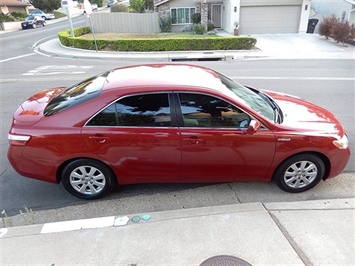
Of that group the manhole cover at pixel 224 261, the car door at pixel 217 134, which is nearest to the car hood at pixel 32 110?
the car door at pixel 217 134

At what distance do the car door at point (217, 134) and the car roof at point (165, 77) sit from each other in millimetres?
228

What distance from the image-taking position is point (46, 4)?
141ft

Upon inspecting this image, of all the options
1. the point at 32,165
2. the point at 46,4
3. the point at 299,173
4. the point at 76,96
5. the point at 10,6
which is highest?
the point at 46,4

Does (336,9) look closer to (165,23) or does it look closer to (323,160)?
(165,23)

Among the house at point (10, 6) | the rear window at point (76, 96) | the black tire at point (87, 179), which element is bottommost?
the black tire at point (87, 179)

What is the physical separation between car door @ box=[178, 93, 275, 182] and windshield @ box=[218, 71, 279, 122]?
236 mm

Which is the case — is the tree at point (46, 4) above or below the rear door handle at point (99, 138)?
above

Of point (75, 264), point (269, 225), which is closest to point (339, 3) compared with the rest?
point (269, 225)

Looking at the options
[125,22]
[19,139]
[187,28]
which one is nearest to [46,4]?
[125,22]

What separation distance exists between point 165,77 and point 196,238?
1.92m

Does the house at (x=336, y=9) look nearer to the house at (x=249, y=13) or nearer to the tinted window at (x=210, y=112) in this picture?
the house at (x=249, y=13)

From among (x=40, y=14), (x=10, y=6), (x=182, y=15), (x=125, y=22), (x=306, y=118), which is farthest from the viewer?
(x=10, y=6)

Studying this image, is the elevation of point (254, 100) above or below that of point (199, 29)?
above

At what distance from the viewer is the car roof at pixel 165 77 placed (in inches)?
125
